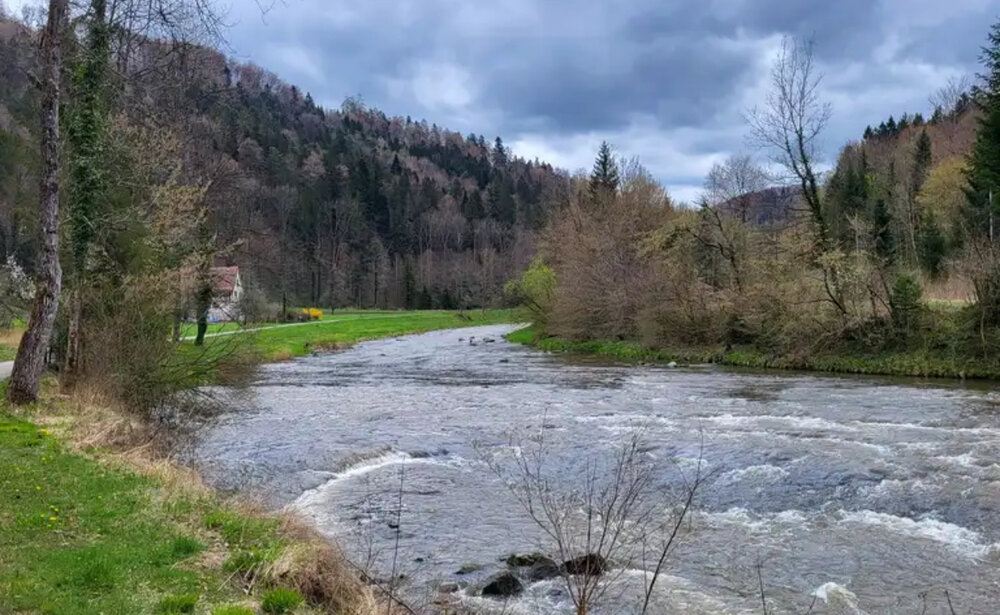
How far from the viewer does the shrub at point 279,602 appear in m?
6.29

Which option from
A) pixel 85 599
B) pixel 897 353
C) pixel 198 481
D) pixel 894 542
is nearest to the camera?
pixel 85 599

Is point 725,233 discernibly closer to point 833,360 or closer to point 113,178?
point 833,360

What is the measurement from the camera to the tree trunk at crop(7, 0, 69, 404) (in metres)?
13.5

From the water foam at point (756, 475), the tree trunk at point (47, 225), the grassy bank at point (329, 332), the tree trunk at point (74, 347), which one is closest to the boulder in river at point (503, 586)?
the water foam at point (756, 475)

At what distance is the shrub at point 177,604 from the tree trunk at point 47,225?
10203 mm

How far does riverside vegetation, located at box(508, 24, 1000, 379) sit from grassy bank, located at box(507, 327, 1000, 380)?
0.19ft

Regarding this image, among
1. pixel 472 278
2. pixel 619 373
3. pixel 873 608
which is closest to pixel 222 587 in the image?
pixel 873 608

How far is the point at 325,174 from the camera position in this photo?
13350cm

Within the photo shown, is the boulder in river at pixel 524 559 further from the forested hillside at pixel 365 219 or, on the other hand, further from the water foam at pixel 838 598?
the forested hillside at pixel 365 219

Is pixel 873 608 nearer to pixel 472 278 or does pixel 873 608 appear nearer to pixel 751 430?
pixel 751 430

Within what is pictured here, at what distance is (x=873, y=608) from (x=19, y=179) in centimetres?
2561

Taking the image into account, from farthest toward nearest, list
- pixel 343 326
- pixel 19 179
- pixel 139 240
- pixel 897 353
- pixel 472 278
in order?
pixel 472 278, pixel 343 326, pixel 897 353, pixel 19 179, pixel 139 240

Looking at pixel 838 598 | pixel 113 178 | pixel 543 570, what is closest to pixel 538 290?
pixel 113 178

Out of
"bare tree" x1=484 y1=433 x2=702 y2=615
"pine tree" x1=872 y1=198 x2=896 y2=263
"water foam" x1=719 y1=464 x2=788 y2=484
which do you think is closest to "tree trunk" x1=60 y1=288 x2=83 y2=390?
"bare tree" x1=484 y1=433 x2=702 y2=615
